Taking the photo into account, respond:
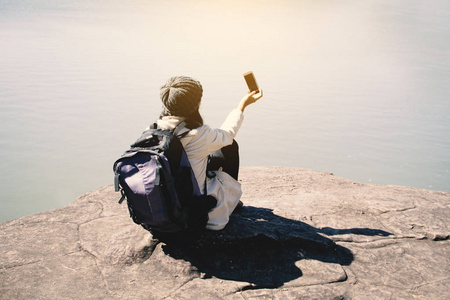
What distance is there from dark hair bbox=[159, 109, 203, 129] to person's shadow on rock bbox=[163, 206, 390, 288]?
84cm

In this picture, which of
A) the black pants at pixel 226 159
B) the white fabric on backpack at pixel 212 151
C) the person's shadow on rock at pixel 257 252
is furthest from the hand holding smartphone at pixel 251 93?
the person's shadow on rock at pixel 257 252

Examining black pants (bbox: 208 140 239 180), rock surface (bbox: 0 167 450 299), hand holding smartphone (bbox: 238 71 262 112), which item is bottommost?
rock surface (bbox: 0 167 450 299)

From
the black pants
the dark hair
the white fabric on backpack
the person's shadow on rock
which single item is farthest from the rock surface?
the dark hair

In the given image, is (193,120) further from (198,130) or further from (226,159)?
(226,159)

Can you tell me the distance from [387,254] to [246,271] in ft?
3.96

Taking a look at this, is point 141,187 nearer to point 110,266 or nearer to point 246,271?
point 110,266

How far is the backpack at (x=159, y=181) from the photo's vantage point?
266 centimetres

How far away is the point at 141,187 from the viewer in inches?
105

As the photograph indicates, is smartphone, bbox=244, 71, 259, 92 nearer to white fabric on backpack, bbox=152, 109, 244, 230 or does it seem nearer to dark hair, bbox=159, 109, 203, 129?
white fabric on backpack, bbox=152, 109, 244, 230

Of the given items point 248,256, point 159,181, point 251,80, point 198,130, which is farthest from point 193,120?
point 248,256

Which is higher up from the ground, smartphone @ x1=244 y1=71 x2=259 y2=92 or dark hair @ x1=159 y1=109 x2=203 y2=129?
smartphone @ x1=244 y1=71 x2=259 y2=92

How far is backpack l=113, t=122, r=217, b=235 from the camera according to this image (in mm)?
2656

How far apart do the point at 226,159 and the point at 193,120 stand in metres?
0.59

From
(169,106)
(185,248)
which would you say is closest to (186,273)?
(185,248)
